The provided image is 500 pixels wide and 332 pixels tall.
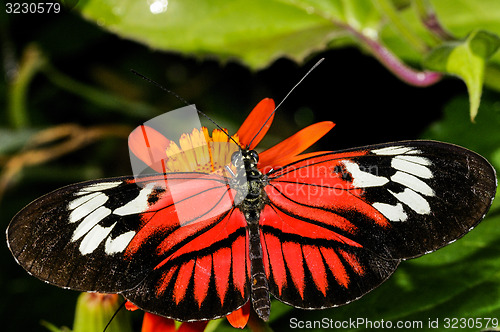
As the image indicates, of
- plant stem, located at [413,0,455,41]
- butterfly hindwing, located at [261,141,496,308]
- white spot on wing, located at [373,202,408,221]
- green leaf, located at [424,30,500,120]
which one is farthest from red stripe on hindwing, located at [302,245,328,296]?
plant stem, located at [413,0,455,41]

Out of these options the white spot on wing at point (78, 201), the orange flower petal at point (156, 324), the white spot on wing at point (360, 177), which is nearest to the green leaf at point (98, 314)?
the orange flower petal at point (156, 324)

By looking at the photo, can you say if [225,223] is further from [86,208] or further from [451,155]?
[451,155]

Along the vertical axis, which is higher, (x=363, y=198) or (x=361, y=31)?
(x=361, y=31)

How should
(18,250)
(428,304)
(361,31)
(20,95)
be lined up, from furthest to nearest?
(20,95) → (361,31) → (428,304) → (18,250)

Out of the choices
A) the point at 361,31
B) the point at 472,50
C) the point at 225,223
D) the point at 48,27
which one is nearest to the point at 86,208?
the point at 225,223

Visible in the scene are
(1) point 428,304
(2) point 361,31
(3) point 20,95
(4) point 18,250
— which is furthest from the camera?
(3) point 20,95

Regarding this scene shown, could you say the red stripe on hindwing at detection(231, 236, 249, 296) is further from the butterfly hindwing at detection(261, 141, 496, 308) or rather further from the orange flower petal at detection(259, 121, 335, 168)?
the orange flower petal at detection(259, 121, 335, 168)

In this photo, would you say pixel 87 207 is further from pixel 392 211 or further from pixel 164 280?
pixel 392 211
